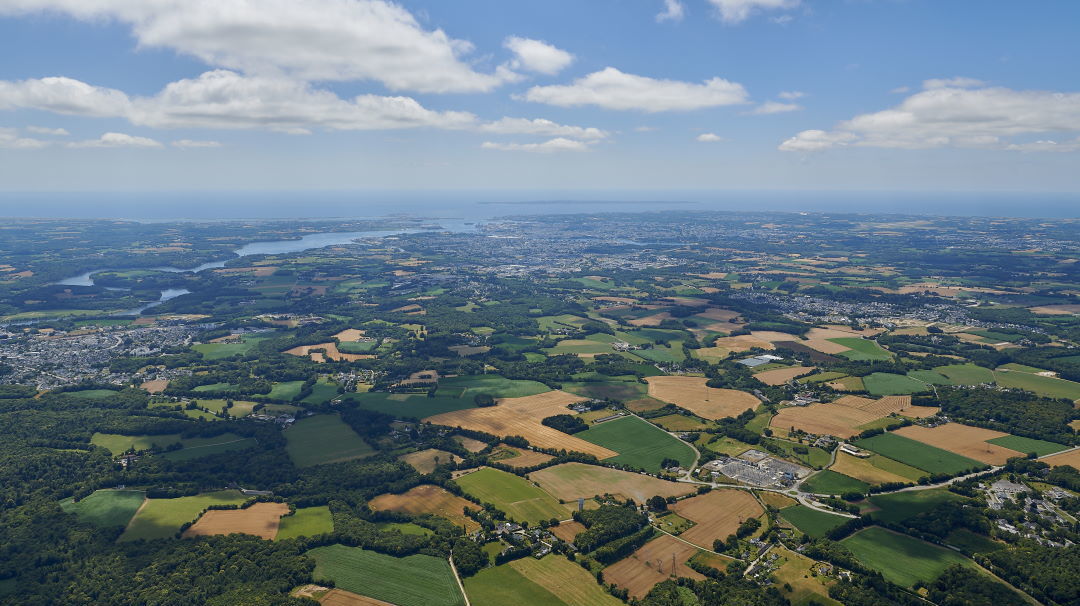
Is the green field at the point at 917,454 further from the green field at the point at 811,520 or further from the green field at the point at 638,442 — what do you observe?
the green field at the point at 638,442

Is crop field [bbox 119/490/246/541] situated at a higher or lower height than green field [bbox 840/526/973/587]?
lower

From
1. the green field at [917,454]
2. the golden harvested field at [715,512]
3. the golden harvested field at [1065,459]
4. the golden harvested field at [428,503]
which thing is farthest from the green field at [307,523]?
the golden harvested field at [1065,459]

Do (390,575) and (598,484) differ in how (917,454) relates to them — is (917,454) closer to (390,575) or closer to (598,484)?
(598,484)

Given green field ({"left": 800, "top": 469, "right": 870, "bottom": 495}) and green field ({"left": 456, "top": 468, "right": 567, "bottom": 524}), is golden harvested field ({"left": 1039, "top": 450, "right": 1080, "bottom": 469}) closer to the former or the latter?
green field ({"left": 800, "top": 469, "right": 870, "bottom": 495})

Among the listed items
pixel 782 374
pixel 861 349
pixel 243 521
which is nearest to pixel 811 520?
pixel 782 374

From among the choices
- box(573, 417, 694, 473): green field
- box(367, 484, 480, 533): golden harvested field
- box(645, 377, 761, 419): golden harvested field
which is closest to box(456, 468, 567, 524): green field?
box(367, 484, 480, 533): golden harvested field
